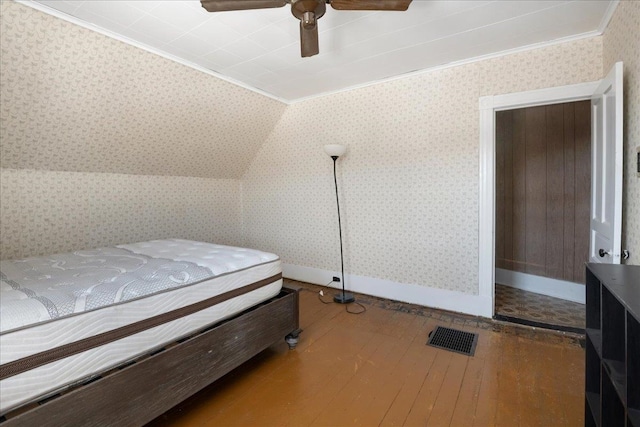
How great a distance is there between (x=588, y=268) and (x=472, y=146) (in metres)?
1.89

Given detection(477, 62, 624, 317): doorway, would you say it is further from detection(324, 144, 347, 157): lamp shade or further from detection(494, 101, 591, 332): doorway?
detection(324, 144, 347, 157): lamp shade

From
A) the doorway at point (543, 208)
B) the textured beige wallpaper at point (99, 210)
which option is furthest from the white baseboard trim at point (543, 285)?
the textured beige wallpaper at point (99, 210)

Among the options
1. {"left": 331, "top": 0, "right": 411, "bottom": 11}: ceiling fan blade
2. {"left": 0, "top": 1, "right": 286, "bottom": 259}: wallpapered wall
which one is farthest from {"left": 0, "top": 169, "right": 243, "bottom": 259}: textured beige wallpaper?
{"left": 331, "top": 0, "right": 411, "bottom": 11}: ceiling fan blade

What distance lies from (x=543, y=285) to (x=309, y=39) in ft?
12.6

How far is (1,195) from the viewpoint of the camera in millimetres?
2658

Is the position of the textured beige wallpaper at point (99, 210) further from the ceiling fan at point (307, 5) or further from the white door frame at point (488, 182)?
the white door frame at point (488, 182)

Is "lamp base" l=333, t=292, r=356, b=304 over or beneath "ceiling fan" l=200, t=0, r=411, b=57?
beneath

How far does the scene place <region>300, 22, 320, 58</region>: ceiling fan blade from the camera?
1.72 meters

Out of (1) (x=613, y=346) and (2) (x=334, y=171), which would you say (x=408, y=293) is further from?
(1) (x=613, y=346)

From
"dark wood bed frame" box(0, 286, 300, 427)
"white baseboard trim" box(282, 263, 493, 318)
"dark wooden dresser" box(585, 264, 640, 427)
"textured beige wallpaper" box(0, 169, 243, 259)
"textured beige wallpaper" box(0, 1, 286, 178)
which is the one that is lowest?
"white baseboard trim" box(282, 263, 493, 318)

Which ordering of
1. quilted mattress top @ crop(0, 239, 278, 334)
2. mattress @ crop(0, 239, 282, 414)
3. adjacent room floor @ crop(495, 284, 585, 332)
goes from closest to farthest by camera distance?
1. mattress @ crop(0, 239, 282, 414)
2. quilted mattress top @ crop(0, 239, 278, 334)
3. adjacent room floor @ crop(495, 284, 585, 332)

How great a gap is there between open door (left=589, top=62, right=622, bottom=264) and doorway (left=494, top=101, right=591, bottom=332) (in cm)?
129

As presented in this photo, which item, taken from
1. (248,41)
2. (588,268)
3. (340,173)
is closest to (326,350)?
(588,268)

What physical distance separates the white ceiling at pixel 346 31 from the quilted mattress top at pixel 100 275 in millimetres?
1665
